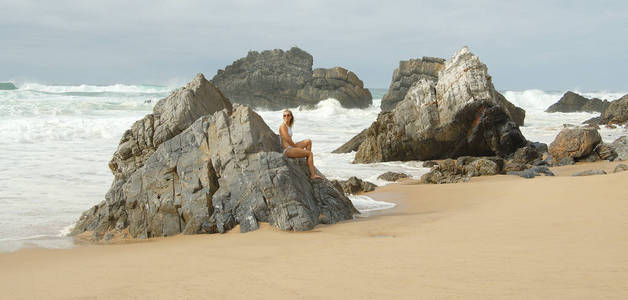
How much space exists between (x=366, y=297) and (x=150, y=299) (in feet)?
4.39

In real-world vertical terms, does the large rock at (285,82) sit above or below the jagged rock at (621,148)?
above

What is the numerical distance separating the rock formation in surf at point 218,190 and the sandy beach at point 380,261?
0.31 m

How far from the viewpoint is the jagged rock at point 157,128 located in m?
8.32

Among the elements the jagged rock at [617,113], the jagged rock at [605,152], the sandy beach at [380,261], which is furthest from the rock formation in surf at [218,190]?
the jagged rock at [617,113]

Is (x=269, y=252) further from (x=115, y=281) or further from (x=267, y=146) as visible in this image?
(x=267, y=146)

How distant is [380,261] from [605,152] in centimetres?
1258

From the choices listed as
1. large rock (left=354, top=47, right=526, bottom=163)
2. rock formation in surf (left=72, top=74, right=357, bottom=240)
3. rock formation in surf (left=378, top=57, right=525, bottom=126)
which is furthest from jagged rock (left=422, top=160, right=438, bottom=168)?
rock formation in surf (left=378, top=57, right=525, bottom=126)

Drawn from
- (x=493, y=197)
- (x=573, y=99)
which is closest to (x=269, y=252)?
(x=493, y=197)

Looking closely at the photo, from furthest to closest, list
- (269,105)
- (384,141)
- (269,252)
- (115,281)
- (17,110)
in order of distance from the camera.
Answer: (269,105)
(17,110)
(384,141)
(269,252)
(115,281)

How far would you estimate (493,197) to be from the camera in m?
7.90

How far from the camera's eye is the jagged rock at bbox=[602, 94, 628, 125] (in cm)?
2411

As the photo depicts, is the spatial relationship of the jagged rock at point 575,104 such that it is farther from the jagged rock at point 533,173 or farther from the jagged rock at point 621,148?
the jagged rock at point 533,173

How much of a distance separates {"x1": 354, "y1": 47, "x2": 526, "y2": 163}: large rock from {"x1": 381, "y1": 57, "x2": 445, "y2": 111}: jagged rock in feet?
115

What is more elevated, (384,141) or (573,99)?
(573,99)
